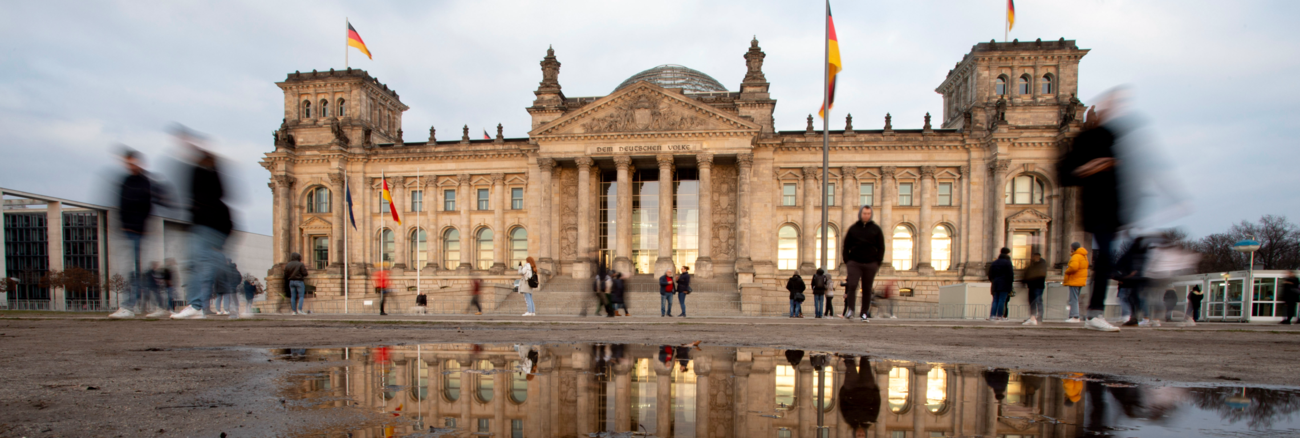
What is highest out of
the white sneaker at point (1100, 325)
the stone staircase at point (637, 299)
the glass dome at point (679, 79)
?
the glass dome at point (679, 79)

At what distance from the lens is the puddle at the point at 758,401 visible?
2.28m

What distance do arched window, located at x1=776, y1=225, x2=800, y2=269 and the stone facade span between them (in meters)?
0.12

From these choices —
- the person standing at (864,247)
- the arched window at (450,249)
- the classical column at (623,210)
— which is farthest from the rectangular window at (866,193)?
the person standing at (864,247)

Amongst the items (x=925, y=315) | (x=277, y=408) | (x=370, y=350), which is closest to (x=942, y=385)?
(x=277, y=408)

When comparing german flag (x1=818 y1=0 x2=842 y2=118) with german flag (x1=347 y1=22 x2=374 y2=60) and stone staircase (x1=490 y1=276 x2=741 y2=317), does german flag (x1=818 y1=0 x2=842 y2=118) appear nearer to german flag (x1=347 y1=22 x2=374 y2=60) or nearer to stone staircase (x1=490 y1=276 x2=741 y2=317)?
stone staircase (x1=490 y1=276 x2=741 y2=317)

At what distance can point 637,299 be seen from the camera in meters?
32.6

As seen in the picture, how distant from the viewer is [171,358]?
4496 mm

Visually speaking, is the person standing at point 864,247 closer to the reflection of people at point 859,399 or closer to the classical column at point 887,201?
the reflection of people at point 859,399

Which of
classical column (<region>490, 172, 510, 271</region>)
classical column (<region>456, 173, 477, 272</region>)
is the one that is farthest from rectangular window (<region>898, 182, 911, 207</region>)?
classical column (<region>456, 173, 477, 272</region>)

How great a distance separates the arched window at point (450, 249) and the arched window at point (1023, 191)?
33.4 m

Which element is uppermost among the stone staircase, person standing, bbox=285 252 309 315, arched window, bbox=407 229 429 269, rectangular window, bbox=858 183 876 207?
rectangular window, bbox=858 183 876 207

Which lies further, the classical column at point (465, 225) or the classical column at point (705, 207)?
the classical column at point (465, 225)

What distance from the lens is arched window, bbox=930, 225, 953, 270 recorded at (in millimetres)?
40344

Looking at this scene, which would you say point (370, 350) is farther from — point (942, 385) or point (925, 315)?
point (925, 315)
